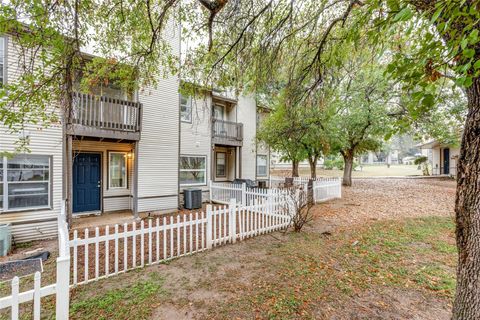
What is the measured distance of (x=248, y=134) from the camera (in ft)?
46.4

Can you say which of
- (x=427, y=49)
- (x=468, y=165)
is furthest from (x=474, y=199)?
(x=427, y=49)

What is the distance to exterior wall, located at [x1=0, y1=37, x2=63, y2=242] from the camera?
20.0 ft

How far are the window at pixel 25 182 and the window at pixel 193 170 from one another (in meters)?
5.14

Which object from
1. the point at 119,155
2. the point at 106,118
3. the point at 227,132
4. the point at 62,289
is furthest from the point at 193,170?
the point at 62,289

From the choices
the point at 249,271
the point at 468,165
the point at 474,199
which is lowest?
the point at 249,271

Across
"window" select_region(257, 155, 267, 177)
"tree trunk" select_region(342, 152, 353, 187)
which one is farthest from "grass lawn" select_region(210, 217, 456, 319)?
"tree trunk" select_region(342, 152, 353, 187)

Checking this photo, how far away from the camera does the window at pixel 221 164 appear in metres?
13.4

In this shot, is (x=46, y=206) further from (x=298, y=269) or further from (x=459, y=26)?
(x=459, y=26)

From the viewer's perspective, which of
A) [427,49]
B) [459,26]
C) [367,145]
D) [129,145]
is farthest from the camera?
[367,145]

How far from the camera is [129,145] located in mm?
9523

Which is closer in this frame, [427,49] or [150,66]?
[427,49]

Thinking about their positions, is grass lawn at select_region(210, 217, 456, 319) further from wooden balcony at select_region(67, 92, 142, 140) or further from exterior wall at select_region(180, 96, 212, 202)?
exterior wall at select_region(180, 96, 212, 202)

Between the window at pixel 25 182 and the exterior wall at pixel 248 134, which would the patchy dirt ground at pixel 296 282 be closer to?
the window at pixel 25 182

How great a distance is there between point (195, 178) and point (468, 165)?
10314mm
